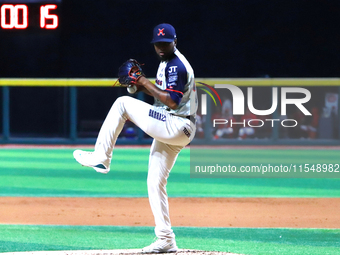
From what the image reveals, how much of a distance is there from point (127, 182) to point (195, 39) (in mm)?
12290

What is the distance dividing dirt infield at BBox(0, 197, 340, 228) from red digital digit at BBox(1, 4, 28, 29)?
7288 mm

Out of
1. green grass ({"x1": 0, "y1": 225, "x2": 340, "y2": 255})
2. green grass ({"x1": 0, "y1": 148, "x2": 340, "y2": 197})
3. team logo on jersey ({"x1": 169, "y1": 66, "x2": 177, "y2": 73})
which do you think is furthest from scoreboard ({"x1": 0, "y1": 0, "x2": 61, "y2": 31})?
team logo on jersey ({"x1": 169, "y1": 66, "x2": 177, "y2": 73})

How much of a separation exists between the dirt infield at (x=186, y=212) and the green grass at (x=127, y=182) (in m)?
0.66

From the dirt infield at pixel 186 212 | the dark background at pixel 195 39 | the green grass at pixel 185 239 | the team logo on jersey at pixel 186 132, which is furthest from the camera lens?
the dark background at pixel 195 39

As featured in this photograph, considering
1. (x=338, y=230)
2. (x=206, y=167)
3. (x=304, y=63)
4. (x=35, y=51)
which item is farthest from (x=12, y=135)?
(x=338, y=230)

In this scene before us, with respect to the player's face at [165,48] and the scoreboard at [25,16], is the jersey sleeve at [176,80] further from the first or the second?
the scoreboard at [25,16]

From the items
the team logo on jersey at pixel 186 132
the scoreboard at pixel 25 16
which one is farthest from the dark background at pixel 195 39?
the team logo on jersey at pixel 186 132

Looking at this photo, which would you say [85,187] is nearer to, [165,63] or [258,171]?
[258,171]

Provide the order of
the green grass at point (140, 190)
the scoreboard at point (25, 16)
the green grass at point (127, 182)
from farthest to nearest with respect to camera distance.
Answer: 1. the scoreboard at point (25, 16)
2. the green grass at point (127, 182)
3. the green grass at point (140, 190)

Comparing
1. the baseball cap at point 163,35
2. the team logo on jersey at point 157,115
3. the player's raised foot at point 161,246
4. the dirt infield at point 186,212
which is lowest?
the dirt infield at point 186,212

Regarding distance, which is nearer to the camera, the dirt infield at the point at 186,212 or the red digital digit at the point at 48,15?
the dirt infield at the point at 186,212

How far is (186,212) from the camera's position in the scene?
658 cm

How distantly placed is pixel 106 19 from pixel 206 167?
32.8 ft

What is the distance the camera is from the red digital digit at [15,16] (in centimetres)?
1358
